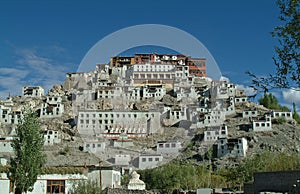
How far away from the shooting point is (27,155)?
62.4ft

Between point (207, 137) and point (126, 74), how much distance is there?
3506 cm

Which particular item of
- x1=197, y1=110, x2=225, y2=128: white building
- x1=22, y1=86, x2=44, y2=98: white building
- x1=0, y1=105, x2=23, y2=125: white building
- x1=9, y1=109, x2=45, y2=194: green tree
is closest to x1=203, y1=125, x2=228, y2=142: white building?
x1=197, y1=110, x2=225, y2=128: white building

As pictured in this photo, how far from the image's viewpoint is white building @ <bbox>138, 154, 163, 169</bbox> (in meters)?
61.5

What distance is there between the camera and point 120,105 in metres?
83.2

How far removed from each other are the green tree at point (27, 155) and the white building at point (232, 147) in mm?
46019

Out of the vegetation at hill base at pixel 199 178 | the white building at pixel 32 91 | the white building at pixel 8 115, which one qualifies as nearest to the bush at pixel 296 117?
the vegetation at hill base at pixel 199 178

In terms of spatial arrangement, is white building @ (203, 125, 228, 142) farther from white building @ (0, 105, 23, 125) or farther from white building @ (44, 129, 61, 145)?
white building @ (0, 105, 23, 125)

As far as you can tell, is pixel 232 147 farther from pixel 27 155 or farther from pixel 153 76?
pixel 27 155

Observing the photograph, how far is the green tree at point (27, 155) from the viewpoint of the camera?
1867cm

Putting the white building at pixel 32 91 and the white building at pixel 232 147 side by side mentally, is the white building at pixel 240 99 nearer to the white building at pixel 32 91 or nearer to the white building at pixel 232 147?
the white building at pixel 232 147

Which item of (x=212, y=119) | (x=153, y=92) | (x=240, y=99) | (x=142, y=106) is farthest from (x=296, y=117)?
(x=142, y=106)

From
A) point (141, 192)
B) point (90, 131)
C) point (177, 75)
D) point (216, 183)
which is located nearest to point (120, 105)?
point (90, 131)

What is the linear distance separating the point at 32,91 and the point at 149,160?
43923mm

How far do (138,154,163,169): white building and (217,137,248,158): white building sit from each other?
1014 cm
